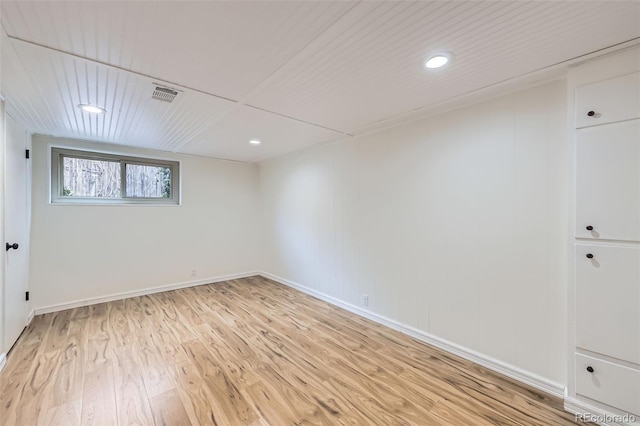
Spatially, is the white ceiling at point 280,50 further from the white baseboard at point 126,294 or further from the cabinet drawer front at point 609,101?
the white baseboard at point 126,294

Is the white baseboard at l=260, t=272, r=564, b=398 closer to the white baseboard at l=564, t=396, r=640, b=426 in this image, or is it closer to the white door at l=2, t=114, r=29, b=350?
the white baseboard at l=564, t=396, r=640, b=426

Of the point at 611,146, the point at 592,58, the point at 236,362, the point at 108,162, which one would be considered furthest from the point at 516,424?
the point at 108,162

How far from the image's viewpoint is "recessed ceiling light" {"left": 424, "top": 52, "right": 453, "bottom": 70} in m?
1.60

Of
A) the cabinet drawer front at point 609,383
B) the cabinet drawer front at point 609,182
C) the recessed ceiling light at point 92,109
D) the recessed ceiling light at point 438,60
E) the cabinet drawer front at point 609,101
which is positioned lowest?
the cabinet drawer front at point 609,383

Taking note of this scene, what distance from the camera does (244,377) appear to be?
6.82ft

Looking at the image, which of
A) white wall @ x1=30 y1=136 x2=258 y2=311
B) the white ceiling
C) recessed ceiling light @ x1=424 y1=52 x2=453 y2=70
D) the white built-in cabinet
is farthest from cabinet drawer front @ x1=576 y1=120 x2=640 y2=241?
white wall @ x1=30 y1=136 x2=258 y2=311

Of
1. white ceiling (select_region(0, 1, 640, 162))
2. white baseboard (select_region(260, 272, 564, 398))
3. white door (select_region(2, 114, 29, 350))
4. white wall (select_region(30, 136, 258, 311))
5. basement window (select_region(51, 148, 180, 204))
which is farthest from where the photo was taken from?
basement window (select_region(51, 148, 180, 204))

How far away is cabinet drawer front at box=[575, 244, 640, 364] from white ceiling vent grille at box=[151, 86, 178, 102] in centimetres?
318

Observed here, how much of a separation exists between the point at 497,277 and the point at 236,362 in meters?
2.38

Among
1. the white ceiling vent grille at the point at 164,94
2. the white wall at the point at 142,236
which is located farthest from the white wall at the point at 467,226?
the white wall at the point at 142,236

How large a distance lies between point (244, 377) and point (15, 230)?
9.18 ft

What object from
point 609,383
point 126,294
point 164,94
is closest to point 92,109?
point 164,94

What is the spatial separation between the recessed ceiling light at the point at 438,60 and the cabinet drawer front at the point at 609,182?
99 centimetres

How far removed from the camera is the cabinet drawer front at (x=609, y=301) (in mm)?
1510
